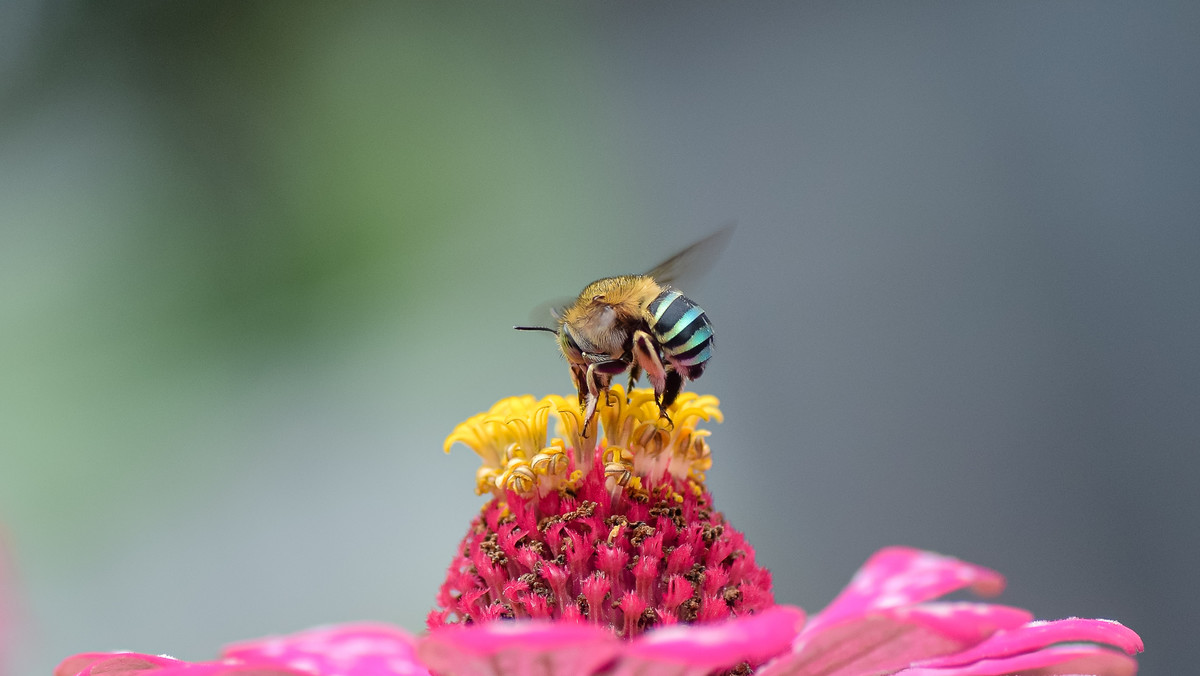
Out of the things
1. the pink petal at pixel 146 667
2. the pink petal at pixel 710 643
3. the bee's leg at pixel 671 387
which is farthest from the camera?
the bee's leg at pixel 671 387

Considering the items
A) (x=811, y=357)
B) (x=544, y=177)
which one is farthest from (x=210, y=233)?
(x=811, y=357)

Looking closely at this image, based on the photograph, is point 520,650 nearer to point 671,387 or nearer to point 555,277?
point 671,387

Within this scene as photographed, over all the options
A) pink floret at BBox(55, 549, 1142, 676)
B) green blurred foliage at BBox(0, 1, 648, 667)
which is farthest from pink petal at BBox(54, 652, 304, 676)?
green blurred foliage at BBox(0, 1, 648, 667)

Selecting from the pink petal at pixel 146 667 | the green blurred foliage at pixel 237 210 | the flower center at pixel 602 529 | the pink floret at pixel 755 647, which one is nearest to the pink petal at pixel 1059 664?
the pink floret at pixel 755 647

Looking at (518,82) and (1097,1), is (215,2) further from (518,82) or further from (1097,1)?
(1097,1)

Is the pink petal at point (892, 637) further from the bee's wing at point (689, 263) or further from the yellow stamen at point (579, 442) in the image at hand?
the bee's wing at point (689, 263)

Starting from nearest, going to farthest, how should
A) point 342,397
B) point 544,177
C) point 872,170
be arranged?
point 872,170 → point 342,397 → point 544,177

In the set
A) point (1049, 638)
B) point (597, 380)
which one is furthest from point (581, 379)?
point (1049, 638)
